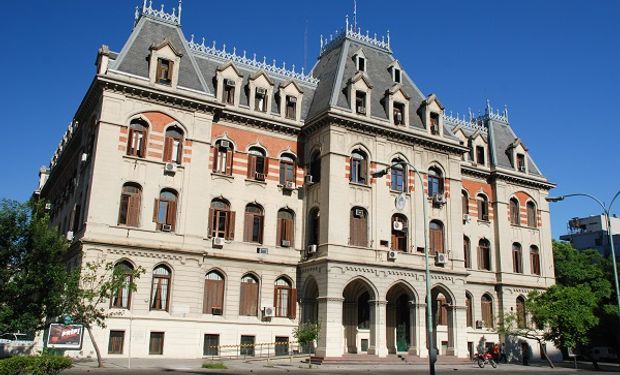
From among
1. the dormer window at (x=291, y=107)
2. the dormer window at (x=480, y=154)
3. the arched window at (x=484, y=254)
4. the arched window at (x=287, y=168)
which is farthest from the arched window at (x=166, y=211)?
the dormer window at (x=480, y=154)

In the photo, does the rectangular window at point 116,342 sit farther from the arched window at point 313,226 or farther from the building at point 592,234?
the building at point 592,234

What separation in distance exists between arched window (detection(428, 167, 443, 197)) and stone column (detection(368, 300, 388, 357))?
31.1ft

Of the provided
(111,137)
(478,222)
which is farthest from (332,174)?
(478,222)

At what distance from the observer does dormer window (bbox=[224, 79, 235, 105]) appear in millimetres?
39156

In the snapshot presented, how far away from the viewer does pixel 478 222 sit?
4819 centimetres

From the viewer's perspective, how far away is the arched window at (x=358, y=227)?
38.0 metres

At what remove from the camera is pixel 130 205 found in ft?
112

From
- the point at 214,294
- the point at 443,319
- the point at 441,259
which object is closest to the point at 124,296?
the point at 214,294

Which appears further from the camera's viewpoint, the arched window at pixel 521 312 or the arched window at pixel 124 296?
the arched window at pixel 521 312

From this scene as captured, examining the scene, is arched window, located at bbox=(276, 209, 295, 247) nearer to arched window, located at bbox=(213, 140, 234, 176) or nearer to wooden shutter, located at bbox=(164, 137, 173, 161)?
arched window, located at bbox=(213, 140, 234, 176)

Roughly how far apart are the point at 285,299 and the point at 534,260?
906 inches

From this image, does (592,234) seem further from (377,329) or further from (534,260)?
(377,329)

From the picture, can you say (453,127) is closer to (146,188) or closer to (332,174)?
(332,174)

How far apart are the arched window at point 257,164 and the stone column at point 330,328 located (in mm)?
8918
